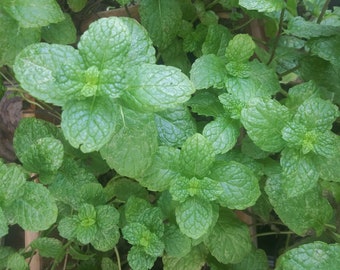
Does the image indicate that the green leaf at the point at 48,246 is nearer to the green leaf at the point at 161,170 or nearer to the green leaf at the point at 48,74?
the green leaf at the point at 161,170

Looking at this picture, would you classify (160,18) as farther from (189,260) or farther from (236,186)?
(189,260)

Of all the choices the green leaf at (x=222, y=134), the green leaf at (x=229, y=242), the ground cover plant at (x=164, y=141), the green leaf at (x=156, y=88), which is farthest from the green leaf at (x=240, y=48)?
the green leaf at (x=229, y=242)

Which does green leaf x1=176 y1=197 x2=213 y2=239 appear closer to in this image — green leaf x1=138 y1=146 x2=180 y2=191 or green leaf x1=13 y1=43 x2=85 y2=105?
green leaf x1=138 y1=146 x2=180 y2=191

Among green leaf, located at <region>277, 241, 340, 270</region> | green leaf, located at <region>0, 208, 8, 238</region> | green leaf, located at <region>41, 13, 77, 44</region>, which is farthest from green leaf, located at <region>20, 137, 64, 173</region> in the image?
green leaf, located at <region>277, 241, 340, 270</region>

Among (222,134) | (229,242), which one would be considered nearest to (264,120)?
(222,134)

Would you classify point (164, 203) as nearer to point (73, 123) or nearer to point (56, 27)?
point (73, 123)
